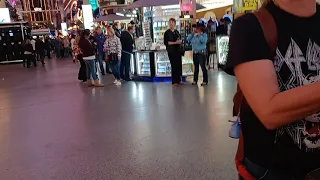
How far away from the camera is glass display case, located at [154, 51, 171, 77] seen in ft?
34.9

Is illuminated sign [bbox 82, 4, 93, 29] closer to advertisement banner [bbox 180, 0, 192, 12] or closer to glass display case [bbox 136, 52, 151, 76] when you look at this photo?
glass display case [bbox 136, 52, 151, 76]

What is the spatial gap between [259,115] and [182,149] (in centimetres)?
345

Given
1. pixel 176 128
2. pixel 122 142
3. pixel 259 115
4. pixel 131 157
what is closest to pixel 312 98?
pixel 259 115

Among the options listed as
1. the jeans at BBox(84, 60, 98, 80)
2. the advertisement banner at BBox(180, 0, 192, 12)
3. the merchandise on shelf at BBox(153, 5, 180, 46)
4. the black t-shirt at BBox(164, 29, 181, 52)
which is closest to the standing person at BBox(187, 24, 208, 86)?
the black t-shirt at BBox(164, 29, 181, 52)

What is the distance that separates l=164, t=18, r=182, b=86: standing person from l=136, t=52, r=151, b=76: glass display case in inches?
61.5

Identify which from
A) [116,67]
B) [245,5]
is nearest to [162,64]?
[116,67]

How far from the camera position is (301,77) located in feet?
3.45

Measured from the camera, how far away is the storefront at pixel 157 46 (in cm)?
1063

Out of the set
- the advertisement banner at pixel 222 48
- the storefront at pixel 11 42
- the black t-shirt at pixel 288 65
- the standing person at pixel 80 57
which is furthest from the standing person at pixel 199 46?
the storefront at pixel 11 42

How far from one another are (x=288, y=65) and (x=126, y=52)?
10146mm

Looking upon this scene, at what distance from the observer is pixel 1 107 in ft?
26.7

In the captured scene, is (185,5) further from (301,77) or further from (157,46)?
(301,77)

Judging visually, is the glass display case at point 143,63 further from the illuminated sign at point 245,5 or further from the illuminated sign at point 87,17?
the illuminated sign at point 87,17

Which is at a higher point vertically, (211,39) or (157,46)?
(211,39)
